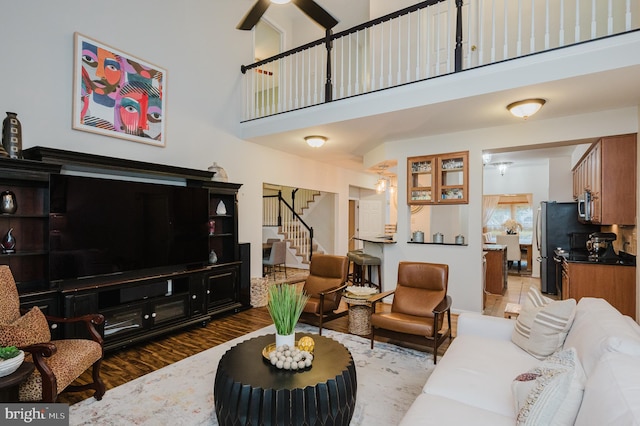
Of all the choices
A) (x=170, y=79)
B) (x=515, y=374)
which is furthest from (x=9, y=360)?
(x=170, y=79)

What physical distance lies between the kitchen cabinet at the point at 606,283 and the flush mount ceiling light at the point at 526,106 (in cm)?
209

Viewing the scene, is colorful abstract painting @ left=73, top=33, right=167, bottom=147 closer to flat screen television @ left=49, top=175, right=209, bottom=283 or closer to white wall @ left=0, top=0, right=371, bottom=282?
white wall @ left=0, top=0, right=371, bottom=282

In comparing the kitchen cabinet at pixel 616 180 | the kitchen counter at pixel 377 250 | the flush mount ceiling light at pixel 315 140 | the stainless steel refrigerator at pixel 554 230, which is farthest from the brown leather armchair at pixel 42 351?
the stainless steel refrigerator at pixel 554 230

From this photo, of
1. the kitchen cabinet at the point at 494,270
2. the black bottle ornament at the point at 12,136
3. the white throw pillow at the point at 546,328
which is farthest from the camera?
the kitchen cabinet at the point at 494,270

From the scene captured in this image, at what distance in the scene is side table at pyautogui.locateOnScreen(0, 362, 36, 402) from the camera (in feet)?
6.11

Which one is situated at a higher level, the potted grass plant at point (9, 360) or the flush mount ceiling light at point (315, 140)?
the flush mount ceiling light at point (315, 140)

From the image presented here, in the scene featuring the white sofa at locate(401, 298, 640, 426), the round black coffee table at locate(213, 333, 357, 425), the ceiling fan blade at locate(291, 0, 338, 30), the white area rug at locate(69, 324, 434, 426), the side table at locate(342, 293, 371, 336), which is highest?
the ceiling fan blade at locate(291, 0, 338, 30)

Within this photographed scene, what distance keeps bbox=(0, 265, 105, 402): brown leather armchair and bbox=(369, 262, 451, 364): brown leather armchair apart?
101 inches

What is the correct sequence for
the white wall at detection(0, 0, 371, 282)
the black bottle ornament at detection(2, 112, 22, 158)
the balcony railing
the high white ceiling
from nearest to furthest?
the black bottle ornament at detection(2, 112, 22, 158) < the high white ceiling < the white wall at detection(0, 0, 371, 282) < the balcony railing

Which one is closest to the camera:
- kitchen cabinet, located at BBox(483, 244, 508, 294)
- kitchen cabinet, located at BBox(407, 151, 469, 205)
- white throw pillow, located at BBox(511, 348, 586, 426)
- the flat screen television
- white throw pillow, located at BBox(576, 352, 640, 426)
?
white throw pillow, located at BBox(576, 352, 640, 426)

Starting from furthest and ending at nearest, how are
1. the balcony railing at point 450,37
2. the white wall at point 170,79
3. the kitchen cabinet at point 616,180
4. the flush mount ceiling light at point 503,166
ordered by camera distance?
the flush mount ceiling light at point 503,166 → the kitchen cabinet at point 616,180 → the balcony railing at point 450,37 → the white wall at point 170,79

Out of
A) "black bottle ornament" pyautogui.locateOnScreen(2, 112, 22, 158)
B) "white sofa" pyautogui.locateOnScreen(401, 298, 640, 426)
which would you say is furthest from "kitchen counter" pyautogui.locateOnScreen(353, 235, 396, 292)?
"black bottle ornament" pyautogui.locateOnScreen(2, 112, 22, 158)

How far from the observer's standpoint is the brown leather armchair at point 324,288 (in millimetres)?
4092

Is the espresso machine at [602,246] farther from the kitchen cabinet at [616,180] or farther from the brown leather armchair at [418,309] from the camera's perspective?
the brown leather armchair at [418,309]
